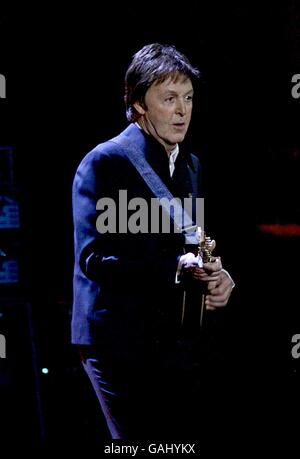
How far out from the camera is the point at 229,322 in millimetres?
5016

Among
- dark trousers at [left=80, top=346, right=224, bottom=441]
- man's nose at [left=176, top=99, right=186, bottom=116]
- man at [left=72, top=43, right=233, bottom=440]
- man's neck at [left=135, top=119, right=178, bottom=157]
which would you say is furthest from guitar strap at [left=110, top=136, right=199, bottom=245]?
dark trousers at [left=80, top=346, right=224, bottom=441]

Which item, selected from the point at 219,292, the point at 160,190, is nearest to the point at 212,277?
the point at 219,292

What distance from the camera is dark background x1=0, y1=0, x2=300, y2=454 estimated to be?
411cm

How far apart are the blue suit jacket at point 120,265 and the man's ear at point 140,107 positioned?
0.28 feet

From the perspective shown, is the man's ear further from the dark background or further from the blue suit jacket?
the dark background

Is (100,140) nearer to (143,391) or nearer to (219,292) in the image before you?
(219,292)

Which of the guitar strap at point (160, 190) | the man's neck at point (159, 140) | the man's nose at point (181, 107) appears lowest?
the guitar strap at point (160, 190)

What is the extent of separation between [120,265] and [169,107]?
0.75m

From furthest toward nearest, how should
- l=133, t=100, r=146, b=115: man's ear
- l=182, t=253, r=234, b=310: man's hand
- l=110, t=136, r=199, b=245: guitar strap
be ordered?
l=133, t=100, r=146, b=115: man's ear < l=110, t=136, r=199, b=245: guitar strap < l=182, t=253, r=234, b=310: man's hand

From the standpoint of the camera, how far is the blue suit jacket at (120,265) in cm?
248

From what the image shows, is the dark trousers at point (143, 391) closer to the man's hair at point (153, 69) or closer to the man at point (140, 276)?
the man at point (140, 276)

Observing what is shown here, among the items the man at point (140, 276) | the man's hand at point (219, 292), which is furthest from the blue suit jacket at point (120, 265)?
the man's hand at point (219, 292)

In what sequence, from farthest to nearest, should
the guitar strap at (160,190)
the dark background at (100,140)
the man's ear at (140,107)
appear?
the dark background at (100,140)
the man's ear at (140,107)
the guitar strap at (160,190)

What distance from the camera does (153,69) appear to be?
265cm
